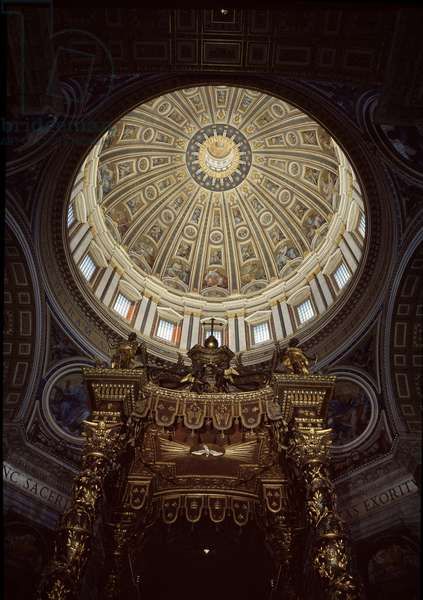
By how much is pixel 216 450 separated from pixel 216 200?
18.0 meters

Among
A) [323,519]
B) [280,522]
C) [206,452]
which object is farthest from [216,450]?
[323,519]

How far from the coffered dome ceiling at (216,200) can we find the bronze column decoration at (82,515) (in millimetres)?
11829

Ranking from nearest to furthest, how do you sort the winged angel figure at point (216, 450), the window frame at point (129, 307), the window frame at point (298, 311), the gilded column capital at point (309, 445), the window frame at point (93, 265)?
the gilded column capital at point (309, 445) < the winged angel figure at point (216, 450) < the window frame at point (93, 265) < the window frame at point (298, 311) < the window frame at point (129, 307)

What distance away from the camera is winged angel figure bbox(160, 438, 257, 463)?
11172 millimetres

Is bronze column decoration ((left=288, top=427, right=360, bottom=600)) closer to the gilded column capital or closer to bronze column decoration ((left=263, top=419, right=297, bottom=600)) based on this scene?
the gilded column capital

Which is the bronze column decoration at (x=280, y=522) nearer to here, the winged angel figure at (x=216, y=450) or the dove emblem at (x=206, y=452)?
the winged angel figure at (x=216, y=450)

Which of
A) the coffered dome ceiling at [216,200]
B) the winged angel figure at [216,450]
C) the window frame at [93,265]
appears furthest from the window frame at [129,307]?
the winged angel figure at [216,450]

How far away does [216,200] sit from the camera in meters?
27.2

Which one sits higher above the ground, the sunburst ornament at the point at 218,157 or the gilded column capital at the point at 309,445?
the sunburst ornament at the point at 218,157

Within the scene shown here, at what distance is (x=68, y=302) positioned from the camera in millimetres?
17047

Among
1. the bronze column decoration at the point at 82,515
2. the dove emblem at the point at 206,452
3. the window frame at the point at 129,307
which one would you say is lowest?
the bronze column decoration at the point at 82,515

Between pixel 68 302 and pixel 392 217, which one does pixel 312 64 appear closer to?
pixel 392 217

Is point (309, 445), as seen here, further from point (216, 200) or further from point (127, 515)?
point (216, 200)

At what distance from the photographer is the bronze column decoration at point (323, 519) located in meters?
7.43
